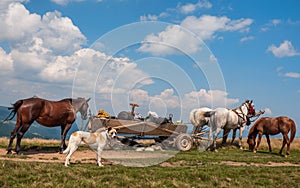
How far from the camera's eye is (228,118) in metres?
17.9

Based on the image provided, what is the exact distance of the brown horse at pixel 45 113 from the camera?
474 inches

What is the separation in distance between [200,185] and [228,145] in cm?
1222

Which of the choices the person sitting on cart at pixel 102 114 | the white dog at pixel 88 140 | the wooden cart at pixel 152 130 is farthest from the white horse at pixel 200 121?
the white dog at pixel 88 140

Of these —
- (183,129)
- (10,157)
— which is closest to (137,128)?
(183,129)

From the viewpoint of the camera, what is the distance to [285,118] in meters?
16.5

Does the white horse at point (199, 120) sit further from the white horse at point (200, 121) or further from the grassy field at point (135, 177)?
the grassy field at point (135, 177)

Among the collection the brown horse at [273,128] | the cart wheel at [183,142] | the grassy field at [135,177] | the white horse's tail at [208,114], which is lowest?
the grassy field at [135,177]

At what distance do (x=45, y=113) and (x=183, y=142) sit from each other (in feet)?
23.7

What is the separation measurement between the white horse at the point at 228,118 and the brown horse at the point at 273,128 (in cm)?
78

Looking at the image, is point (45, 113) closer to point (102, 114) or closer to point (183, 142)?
point (102, 114)

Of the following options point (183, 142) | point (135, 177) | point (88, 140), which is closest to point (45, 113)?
point (88, 140)

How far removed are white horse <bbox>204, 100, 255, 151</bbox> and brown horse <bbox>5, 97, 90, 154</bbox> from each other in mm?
7411

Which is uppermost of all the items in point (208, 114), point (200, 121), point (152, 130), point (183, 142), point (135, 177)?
point (208, 114)

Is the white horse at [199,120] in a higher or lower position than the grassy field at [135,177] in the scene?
higher
